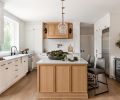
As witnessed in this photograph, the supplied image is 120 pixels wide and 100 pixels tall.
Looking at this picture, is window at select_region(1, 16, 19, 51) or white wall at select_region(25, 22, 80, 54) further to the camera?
white wall at select_region(25, 22, 80, 54)

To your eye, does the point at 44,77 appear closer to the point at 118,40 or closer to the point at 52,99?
the point at 52,99

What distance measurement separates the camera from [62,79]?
3996 mm

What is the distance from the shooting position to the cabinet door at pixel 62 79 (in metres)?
3.99

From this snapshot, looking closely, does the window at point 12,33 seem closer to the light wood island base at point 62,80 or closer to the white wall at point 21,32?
the white wall at point 21,32

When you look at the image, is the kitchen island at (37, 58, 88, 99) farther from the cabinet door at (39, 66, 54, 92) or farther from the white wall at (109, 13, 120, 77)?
the white wall at (109, 13, 120, 77)

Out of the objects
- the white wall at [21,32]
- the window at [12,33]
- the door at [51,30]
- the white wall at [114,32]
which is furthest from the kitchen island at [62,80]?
the door at [51,30]

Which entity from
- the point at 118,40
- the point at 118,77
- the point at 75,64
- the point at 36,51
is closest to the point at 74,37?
the point at 36,51

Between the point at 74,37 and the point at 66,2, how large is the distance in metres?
3.95

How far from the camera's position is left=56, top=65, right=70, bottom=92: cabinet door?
3.99m

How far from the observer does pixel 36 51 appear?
8812mm

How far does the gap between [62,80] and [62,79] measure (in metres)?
0.02

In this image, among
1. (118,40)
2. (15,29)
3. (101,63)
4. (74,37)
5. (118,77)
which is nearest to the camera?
(101,63)

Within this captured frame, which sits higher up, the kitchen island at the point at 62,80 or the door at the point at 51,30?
the door at the point at 51,30

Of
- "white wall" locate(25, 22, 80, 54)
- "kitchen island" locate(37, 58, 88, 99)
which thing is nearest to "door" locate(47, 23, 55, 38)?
"white wall" locate(25, 22, 80, 54)
